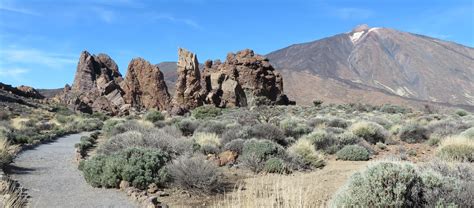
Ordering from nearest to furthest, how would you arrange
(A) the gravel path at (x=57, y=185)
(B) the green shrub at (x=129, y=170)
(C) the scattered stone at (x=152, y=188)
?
(A) the gravel path at (x=57, y=185) → (C) the scattered stone at (x=152, y=188) → (B) the green shrub at (x=129, y=170)

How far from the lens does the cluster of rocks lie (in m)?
50.5

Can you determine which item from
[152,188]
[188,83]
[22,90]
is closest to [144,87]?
[188,83]

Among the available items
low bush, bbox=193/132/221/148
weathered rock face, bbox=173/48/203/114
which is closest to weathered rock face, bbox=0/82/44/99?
weathered rock face, bbox=173/48/203/114

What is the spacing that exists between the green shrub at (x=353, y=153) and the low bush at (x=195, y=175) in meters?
5.56

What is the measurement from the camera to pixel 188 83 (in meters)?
52.5

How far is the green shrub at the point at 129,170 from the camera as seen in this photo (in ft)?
32.2

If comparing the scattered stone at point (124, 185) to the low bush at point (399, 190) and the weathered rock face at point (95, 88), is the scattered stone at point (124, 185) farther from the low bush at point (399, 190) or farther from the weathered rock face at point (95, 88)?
the weathered rock face at point (95, 88)

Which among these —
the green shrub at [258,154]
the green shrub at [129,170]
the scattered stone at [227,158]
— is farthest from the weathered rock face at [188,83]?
the green shrub at [129,170]

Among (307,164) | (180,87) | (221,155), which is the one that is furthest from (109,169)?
(180,87)

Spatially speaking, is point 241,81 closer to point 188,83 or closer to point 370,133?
point 188,83

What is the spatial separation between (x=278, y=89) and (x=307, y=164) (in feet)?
144

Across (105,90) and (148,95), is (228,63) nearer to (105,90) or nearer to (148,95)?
(148,95)

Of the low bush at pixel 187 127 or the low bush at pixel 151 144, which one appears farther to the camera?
the low bush at pixel 187 127

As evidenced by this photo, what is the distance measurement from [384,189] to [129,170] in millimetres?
5992
